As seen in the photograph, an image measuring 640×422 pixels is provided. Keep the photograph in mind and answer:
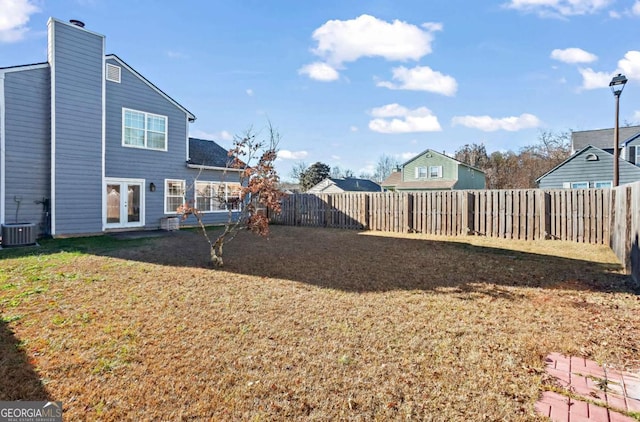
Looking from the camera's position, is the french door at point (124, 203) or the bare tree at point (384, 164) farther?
the bare tree at point (384, 164)

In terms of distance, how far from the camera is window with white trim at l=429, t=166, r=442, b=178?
3112 cm

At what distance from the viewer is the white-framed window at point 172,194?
14.1 metres

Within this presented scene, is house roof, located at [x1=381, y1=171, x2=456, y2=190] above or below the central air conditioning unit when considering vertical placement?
above

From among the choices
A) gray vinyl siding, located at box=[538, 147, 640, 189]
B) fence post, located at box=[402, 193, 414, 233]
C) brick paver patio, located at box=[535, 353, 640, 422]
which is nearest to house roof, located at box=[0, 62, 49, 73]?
fence post, located at box=[402, 193, 414, 233]

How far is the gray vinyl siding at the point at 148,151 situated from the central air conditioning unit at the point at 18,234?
3344mm

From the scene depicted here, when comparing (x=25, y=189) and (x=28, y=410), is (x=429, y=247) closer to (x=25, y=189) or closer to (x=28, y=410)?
(x=28, y=410)

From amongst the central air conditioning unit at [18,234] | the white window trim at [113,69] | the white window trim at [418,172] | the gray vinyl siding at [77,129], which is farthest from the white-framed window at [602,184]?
the central air conditioning unit at [18,234]

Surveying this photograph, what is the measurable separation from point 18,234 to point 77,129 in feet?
12.8

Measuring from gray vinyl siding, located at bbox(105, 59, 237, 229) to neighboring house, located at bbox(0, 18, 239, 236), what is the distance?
0.04m

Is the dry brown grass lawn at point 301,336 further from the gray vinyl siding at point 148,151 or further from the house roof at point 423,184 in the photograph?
the house roof at point 423,184

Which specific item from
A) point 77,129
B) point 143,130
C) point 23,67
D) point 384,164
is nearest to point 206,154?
point 143,130

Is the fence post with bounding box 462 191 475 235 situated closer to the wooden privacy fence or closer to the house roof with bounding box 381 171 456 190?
the wooden privacy fence

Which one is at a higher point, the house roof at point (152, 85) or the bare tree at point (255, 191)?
the house roof at point (152, 85)

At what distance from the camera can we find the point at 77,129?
36.7ft
